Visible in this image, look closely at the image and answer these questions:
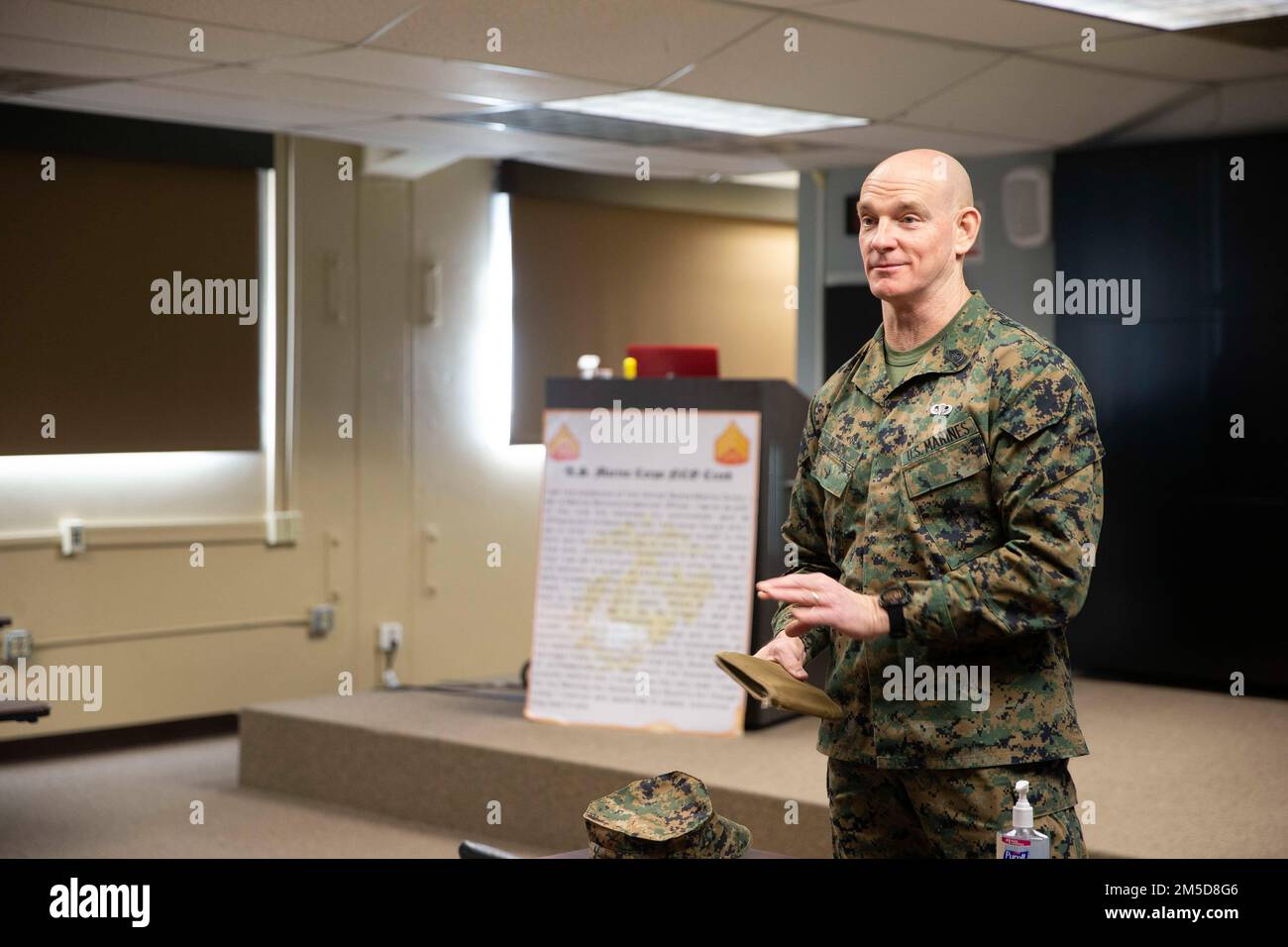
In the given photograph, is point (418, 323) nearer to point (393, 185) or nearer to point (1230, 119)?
point (393, 185)

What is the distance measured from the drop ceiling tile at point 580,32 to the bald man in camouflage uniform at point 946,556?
261 cm

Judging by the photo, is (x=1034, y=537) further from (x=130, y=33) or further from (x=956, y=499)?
(x=130, y=33)

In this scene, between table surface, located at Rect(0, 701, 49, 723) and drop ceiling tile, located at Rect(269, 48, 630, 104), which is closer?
table surface, located at Rect(0, 701, 49, 723)

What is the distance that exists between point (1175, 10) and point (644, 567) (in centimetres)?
240

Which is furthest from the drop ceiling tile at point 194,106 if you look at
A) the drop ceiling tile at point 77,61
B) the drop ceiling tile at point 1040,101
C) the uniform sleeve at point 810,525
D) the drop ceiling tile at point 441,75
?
the uniform sleeve at point 810,525

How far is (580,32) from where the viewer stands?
473 centimetres

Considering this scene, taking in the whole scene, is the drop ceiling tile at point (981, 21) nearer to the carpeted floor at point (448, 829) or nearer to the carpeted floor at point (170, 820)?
the carpeted floor at point (448, 829)

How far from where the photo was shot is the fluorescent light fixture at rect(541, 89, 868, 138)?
587 centimetres

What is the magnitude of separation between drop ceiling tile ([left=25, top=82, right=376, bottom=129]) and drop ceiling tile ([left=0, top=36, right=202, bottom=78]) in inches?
9.4

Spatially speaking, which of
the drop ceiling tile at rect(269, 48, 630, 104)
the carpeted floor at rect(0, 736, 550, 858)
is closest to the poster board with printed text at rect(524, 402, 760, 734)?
the carpeted floor at rect(0, 736, 550, 858)

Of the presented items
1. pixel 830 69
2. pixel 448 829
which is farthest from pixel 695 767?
pixel 830 69

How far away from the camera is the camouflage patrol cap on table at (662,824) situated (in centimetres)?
209

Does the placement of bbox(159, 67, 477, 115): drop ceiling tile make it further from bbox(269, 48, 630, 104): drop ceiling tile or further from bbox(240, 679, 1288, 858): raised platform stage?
bbox(240, 679, 1288, 858): raised platform stage

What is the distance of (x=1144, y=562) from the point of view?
21.4ft
